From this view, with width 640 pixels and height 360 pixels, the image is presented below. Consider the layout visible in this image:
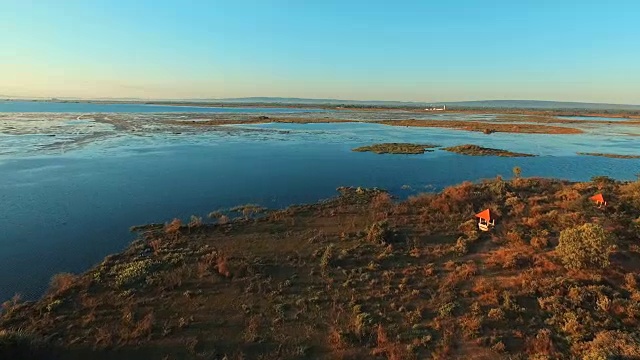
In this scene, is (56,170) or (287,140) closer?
(56,170)

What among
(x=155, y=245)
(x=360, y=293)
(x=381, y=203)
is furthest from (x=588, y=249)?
(x=155, y=245)

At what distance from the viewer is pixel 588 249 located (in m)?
16.2

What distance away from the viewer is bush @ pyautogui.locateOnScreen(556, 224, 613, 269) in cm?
1611

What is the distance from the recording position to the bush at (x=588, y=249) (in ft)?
52.9

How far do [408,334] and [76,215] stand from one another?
77.5ft

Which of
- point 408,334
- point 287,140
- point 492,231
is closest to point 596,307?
point 408,334

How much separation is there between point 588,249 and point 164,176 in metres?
35.2

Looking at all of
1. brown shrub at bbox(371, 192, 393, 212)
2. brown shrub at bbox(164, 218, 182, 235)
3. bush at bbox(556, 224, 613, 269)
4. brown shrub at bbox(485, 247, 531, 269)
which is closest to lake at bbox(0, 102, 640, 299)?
brown shrub at bbox(164, 218, 182, 235)

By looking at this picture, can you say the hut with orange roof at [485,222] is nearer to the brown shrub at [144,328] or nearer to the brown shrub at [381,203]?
the brown shrub at [381,203]

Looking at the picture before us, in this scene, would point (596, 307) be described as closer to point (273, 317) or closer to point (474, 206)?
point (273, 317)

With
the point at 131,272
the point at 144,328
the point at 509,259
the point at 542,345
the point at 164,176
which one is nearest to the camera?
the point at 542,345

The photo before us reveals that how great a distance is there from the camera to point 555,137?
78.3 metres

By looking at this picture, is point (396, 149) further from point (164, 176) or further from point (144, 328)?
point (144, 328)

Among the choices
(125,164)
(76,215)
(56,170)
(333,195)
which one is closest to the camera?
(76,215)
